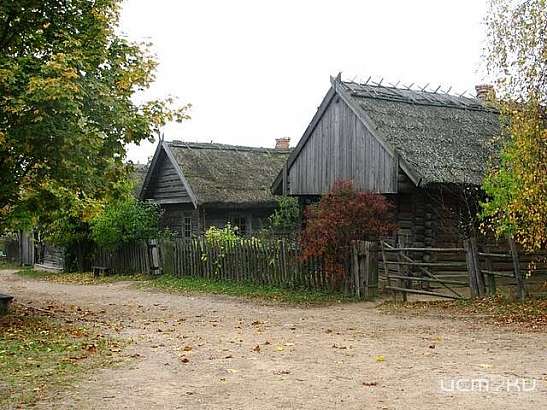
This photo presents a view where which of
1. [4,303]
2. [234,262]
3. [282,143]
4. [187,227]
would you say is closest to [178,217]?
[187,227]

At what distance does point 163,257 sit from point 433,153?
1082 cm

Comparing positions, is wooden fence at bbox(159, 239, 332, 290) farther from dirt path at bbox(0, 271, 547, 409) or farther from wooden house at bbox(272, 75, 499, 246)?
wooden house at bbox(272, 75, 499, 246)

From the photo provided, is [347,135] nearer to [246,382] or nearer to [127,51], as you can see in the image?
[127,51]

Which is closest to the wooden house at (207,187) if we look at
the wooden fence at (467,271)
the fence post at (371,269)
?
the wooden fence at (467,271)

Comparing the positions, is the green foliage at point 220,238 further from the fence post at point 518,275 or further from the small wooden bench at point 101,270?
the fence post at point 518,275

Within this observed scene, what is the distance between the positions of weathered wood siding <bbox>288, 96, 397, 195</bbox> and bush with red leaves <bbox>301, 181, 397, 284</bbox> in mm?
2607

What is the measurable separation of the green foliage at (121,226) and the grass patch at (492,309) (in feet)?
45.4

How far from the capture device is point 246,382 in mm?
8023

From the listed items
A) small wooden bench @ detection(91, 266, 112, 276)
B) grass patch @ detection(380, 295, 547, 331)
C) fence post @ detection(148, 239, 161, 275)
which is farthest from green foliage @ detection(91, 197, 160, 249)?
grass patch @ detection(380, 295, 547, 331)

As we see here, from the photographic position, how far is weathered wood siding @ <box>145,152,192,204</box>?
29422 mm

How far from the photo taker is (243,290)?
19.8m

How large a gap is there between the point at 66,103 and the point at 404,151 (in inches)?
419

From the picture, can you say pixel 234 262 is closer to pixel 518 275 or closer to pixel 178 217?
pixel 518 275

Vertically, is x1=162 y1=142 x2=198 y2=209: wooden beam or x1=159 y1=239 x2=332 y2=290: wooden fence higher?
x1=162 y1=142 x2=198 y2=209: wooden beam
